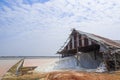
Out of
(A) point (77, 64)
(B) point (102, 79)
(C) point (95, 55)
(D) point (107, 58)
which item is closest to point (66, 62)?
(A) point (77, 64)

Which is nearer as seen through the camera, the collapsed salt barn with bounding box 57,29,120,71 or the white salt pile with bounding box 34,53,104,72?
the collapsed salt barn with bounding box 57,29,120,71

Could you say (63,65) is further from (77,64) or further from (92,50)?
(92,50)

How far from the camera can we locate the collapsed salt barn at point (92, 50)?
24.3 metres

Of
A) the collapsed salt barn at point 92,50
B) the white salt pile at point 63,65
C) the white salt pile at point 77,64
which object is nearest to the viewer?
the collapsed salt barn at point 92,50

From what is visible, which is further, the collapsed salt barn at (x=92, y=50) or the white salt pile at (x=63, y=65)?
the white salt pile at (x=63, y=65)

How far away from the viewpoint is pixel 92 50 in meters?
29.9

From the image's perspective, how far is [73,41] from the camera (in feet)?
101

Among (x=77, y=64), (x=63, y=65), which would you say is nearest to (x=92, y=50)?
(x=77, y=64)

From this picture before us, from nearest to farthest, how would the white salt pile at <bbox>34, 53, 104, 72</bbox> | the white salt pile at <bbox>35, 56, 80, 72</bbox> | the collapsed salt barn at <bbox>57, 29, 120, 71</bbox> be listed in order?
1. the collapsed salt barn at <bbox>57, 29, 120, 71</bbox>
2. the white salt pile at <bbox>34, 53, 104, 72</bbox>
3. the white salt pile at <bbox>35, 56, 80, 72</bbox>

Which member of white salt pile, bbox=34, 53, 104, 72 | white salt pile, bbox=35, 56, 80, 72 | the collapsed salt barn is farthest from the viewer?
white salt pile, bbox=35, 56, 80, 72

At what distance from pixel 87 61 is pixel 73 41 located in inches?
148

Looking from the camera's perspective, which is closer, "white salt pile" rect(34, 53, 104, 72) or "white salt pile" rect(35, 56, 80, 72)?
"white salt pile" rect(34, 53, 104, 72)

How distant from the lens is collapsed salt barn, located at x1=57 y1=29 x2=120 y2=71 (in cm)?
2434

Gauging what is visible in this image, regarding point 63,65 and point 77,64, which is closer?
point 77,64
